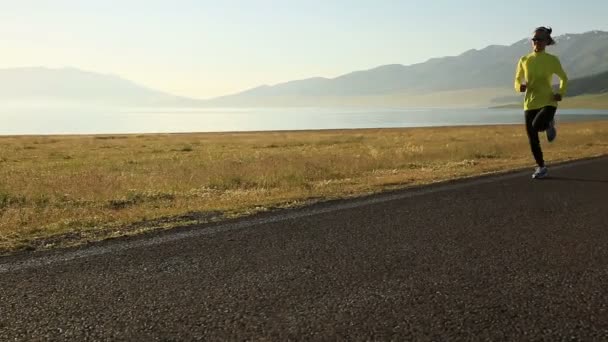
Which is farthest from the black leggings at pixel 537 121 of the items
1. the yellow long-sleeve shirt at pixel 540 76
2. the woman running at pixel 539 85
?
the yellow long-sleeve shirt at pixel 540 76

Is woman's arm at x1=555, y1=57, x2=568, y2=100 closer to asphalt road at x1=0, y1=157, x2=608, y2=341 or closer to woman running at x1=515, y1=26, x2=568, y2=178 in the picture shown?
woman running at x1=515, y1=26, x2=568, y2=178

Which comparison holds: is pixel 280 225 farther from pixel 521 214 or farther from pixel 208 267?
pixel 521 214

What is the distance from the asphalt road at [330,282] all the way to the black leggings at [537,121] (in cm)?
369

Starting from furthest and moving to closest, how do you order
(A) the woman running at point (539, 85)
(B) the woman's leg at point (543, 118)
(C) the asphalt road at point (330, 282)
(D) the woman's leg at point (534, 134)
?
(D) the woman's leg at point (534, 134)
(B) the woman's leg at point (543, 118)
(A) the woman running at point (539, 85)
(C) the asphalt road at point (330, 282)

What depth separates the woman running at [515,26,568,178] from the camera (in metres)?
9.59

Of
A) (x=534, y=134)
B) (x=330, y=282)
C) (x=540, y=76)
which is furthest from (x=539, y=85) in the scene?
(x=330, y=282)

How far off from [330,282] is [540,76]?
24.9ft

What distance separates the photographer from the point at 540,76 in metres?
9.69

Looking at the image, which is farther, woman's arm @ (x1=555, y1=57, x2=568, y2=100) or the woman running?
the woman running

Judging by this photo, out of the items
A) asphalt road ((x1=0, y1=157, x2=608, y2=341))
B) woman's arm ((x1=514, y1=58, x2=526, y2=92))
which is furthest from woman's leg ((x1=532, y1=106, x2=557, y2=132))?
asphalt road ((x1=0, y1=157, x2=608, y2=341))

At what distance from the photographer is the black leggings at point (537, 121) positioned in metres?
9.71

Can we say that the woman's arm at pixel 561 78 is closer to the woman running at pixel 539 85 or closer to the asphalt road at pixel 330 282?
the woman running at pixel 539 85

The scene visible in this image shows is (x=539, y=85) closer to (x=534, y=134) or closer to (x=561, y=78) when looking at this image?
(x=561, y=78)

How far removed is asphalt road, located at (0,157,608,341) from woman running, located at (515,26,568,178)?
372 cm
